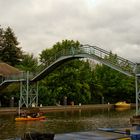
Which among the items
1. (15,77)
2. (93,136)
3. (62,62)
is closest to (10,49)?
(15,77)

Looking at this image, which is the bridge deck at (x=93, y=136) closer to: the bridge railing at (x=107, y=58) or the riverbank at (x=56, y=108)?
the bridge railing at (x=107, y=58)

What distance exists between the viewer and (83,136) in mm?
32219

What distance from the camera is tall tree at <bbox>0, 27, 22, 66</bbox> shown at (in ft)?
397

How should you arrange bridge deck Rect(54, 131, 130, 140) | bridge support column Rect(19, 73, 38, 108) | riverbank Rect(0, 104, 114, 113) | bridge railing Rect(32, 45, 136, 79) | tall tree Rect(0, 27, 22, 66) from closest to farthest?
1. bridge deck Rect(54, 131, 130, 140)
2. bridge railing Rect(32, 45, 136, 79)
3. bridge support column Rect(19, 73, 38, 108)
4. riverbank Rect(0, 104, 114, 113)
5. tall tree Rect(0, 27, 22, 66)

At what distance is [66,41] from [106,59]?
48.6m

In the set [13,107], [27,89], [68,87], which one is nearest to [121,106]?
[68,87]

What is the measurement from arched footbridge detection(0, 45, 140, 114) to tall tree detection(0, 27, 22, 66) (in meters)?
42.9

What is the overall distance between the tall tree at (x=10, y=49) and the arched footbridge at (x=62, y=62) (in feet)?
141

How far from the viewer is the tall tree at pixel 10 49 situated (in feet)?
397

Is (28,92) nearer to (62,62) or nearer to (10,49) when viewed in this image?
(62,62)

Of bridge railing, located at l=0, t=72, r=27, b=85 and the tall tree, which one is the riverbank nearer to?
bridge railing, located at l=0, t=72, r=27, b=85

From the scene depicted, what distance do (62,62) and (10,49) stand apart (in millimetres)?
59212

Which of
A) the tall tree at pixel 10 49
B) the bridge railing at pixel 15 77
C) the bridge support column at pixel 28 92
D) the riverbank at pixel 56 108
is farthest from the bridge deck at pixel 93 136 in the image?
the tall tree at pixel 10 49

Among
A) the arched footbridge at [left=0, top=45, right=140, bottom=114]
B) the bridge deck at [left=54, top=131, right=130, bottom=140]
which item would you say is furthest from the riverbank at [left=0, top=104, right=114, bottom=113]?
the bridge deck at [left=54, top=131, right=130, bottom=140]
